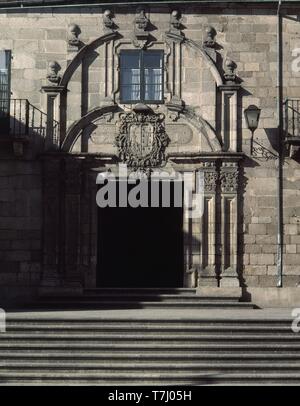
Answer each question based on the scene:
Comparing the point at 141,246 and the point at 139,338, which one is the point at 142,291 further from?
the point at 139,338

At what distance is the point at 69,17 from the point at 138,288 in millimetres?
6110

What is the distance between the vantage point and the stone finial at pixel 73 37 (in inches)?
755

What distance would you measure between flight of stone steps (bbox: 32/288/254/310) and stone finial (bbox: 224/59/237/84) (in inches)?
181

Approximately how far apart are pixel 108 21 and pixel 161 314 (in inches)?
262

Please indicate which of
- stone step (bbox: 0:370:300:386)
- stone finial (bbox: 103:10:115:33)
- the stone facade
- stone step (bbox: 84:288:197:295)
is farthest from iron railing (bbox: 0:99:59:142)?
stone step (bbox: 0:370:300:386)

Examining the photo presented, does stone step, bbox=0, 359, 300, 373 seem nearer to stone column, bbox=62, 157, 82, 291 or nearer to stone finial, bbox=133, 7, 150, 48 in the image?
stone column, bbox=62, 157, 82, 291

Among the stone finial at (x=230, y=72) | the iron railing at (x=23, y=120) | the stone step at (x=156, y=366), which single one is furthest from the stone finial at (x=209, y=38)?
the stone step at (x=156, y=366)

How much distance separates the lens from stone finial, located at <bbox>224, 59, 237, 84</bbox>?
19062mm

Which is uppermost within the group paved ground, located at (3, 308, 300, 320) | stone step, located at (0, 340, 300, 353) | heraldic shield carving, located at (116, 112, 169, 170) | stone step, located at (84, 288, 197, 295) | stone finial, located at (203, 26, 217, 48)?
stone finial, located at (203, 26, 217, 48)

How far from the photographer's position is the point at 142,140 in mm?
19094

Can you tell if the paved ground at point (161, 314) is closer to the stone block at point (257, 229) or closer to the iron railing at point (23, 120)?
the stone block at point (257, 229)

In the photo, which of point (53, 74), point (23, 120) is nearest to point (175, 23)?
point (53, 74)
